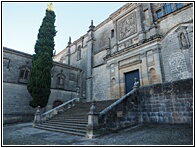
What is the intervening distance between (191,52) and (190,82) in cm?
376

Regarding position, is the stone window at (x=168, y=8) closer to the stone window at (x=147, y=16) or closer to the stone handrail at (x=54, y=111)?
the stone window at (x=147, y=16)

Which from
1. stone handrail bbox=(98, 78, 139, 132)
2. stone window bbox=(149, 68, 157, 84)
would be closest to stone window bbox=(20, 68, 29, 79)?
stone handrail bbox=(98, 78, 139, 132)

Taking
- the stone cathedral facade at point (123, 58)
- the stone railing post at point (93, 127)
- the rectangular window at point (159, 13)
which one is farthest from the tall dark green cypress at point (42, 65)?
the rectangular window at point (159, 13)

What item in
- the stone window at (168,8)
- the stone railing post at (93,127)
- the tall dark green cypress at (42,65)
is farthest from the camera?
the tall dark green cypress at (42,65)

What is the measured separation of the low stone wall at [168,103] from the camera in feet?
22.3

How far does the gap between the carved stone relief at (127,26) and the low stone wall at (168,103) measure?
7.83 m

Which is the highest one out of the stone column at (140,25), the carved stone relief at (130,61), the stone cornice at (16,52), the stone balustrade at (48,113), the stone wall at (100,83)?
the stone column at (140,25)

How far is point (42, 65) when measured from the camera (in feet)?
43.4

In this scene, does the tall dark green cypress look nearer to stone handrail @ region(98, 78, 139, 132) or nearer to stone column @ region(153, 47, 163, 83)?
stone handrail @ region(98, 78, 139, 132)

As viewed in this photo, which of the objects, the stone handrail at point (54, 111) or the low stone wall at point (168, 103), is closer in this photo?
the low stone wall at point (168, 103)

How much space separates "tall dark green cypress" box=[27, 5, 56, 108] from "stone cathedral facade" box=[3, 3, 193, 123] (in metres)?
1.59

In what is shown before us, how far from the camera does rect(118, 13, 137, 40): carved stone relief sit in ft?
47.3

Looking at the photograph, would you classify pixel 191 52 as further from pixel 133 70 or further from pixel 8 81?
pixel 8 81

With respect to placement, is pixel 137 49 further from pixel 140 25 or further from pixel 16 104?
pixel 16 104
